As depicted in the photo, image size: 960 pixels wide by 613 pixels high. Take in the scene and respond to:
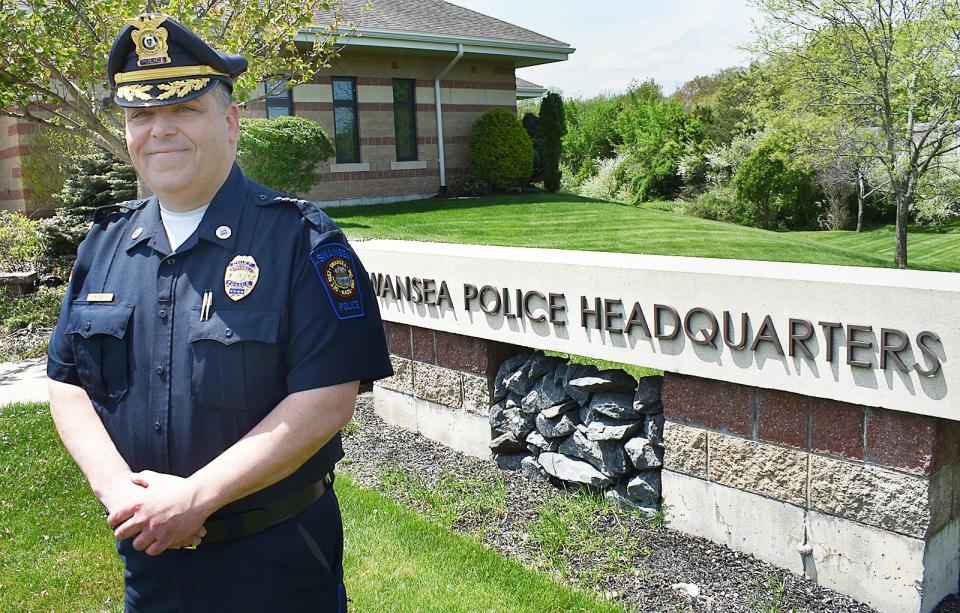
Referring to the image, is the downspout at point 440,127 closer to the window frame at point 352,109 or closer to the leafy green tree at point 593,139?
the window frame at point 352,109

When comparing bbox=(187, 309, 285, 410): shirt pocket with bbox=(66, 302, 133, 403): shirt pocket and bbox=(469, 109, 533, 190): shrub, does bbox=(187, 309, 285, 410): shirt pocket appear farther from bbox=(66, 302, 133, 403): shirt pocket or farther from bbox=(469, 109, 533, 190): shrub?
bbox=(469, 109, 533, 190): shrub

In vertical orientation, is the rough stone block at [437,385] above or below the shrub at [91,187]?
below

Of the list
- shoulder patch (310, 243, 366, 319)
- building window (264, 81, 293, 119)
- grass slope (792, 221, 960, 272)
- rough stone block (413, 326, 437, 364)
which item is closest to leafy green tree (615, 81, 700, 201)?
grass slope (792, 221, 960, 272)

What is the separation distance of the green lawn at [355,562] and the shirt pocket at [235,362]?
6.31 ft

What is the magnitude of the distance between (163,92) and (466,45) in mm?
17353

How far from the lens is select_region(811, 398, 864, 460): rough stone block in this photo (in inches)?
142

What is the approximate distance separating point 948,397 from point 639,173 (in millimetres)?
26396

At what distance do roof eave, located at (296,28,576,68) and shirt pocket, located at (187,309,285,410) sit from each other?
45.8ft

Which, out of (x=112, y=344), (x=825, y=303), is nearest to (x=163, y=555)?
(x=112, y=344)

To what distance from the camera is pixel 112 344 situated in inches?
87.9

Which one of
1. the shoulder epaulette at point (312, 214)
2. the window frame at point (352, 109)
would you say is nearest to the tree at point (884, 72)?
the window frame at point (352, 109)

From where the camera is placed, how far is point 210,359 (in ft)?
6.98

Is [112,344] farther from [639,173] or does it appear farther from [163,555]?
[639,173]

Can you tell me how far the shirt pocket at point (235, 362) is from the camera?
6.93 feet
